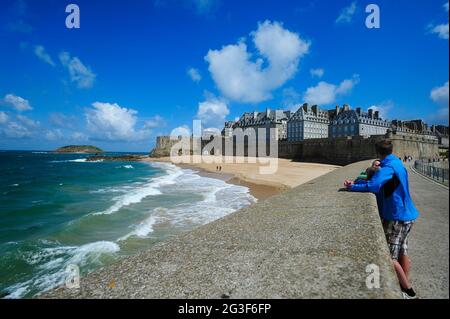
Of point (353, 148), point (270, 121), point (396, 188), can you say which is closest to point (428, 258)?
point (396, 188)

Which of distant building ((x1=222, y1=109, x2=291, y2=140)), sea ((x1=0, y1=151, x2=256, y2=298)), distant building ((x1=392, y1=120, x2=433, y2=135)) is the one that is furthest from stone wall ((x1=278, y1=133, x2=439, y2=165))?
sea ((x1=0, y1=151, x2=256, y2=298))

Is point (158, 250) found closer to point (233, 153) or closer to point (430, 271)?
point (430, 271)

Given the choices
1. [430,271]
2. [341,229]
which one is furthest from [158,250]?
[430,271]

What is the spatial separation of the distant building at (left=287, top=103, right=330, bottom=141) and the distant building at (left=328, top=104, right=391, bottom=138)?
5433 mm

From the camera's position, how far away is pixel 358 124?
62.9 m

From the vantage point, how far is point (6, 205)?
17922 mm

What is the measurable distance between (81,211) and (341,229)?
53.0 feet

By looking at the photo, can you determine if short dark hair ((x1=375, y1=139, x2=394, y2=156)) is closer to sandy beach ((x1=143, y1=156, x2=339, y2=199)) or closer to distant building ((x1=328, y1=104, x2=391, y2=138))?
sandy beach ((x1=143, y1=156, x2=339, y2=199))

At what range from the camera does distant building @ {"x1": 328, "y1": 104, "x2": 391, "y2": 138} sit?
63.4 m

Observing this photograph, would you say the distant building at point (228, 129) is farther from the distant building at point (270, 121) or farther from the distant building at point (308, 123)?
the distant building at point (308, 123)

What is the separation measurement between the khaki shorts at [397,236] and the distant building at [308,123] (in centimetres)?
7225

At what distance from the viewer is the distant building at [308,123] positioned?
73938mm

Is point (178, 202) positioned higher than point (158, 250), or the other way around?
point (158, 250)
